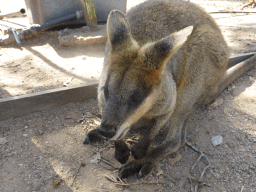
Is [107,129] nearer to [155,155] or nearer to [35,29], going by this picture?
[155,155]

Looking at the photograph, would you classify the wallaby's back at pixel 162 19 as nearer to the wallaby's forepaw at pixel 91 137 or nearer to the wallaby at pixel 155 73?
the wallaby at pixel 155 73

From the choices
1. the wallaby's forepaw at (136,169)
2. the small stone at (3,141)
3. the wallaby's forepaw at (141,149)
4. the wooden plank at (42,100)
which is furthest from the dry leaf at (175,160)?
the small stone at (3,141)

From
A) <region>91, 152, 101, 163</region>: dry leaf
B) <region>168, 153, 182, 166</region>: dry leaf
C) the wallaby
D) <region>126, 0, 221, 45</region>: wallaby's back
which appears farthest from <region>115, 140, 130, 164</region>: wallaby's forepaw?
<region>126, 0, 221, 45</region>: wallaby's back

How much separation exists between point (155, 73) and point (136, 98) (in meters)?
0.32

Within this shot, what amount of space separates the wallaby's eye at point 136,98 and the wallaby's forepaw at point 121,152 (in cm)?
88

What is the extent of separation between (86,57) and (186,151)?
3.13 metres

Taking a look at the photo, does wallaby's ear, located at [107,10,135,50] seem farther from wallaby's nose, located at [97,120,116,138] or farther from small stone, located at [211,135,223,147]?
small stone, located at [211,135,223,147]

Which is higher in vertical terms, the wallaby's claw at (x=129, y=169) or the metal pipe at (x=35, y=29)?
the metal pipe at (x=35, y=29)

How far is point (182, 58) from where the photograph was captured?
314 centimetres

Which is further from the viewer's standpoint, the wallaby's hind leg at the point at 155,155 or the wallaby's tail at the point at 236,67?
the wallaby's tail at the point at 236,67

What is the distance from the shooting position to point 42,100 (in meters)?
3.55

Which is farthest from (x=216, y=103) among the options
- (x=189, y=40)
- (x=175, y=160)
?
(x=175, y=160)

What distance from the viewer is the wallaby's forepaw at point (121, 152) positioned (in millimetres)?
2869

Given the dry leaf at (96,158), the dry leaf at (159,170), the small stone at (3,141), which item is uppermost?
the small stone at (3,141)
